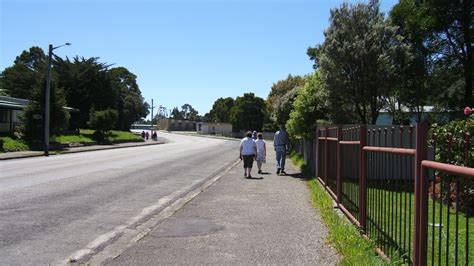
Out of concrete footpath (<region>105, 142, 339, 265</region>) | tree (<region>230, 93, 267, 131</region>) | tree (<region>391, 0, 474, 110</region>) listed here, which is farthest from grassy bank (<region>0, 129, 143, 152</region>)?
tree (<region>230, 93, 267, 131</region>)

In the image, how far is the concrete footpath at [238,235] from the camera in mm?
6875

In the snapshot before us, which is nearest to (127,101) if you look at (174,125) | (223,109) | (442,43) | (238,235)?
(223,109)

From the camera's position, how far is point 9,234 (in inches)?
323

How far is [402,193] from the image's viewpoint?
8000 mm

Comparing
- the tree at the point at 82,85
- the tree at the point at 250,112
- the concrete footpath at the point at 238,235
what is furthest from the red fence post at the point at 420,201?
the tree at the point at 250,112

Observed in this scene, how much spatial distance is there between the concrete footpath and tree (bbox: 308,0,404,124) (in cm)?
793

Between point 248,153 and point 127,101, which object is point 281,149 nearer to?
point 248,153

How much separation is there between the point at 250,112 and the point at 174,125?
225 ft

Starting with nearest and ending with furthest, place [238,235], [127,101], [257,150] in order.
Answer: [238,235], [257,150], [127,101]

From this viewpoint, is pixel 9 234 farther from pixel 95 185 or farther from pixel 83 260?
pixel 95 185

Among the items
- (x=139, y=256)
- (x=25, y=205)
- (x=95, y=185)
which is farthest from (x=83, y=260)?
(x=95, y=185)

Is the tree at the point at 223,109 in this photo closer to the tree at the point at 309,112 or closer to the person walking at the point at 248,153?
the tree at the point at 309,112

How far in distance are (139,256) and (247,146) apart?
1286 cm

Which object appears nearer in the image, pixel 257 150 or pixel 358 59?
pixel 358 59
